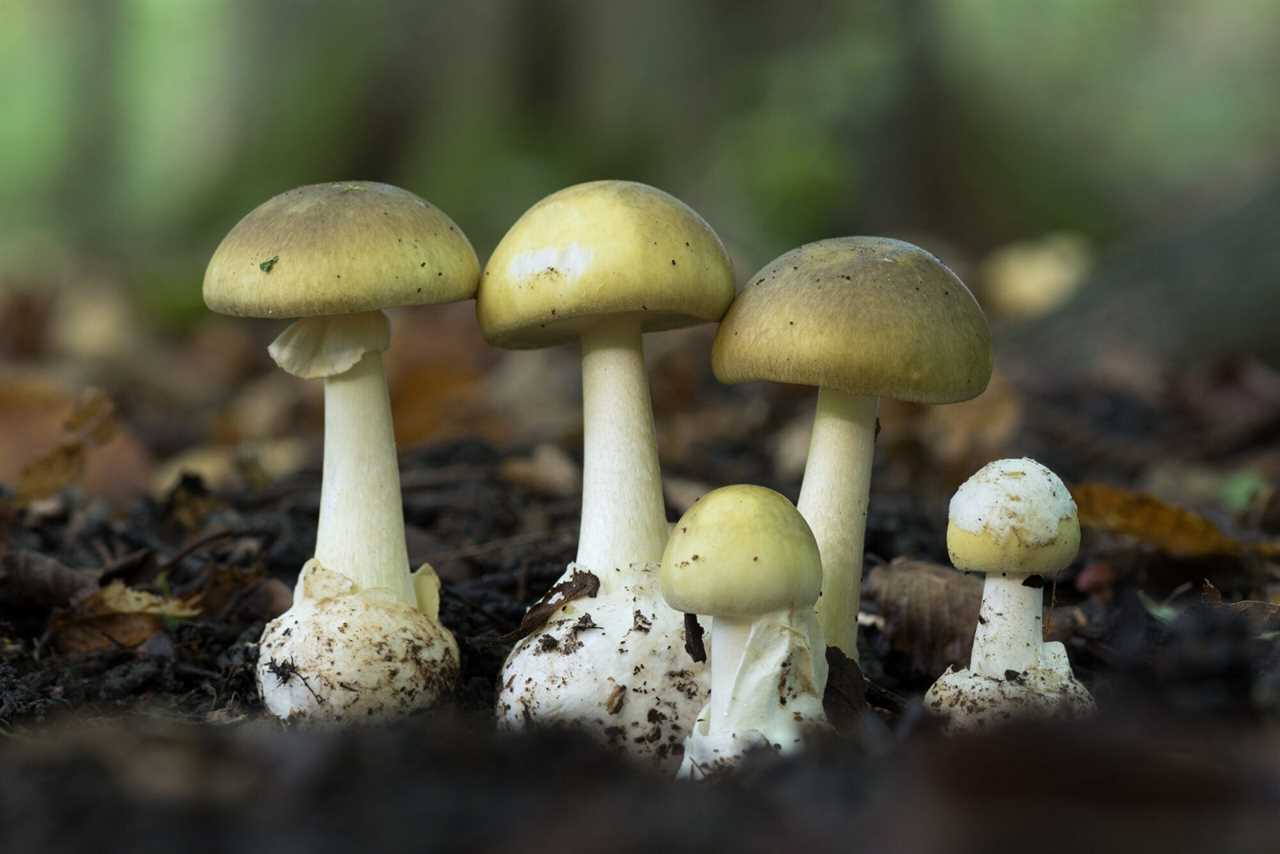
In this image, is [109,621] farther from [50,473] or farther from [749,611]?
[749,611]

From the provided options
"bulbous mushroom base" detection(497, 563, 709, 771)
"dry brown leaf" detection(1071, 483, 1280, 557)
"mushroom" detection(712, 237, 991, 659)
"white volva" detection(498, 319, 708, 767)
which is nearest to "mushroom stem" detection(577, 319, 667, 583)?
"white volva" detection(498, 319, 708, 767)

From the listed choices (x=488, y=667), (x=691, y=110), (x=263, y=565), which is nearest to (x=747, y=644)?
(x=488, y=667)

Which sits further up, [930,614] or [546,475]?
[546,475]

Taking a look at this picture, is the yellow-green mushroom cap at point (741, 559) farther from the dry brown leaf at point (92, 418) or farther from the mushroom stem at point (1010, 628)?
the dry brown leaf at point (92, 418)

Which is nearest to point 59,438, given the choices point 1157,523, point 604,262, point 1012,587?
point 604,262

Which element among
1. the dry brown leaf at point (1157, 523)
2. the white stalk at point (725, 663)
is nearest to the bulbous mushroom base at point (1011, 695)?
the white stalk at point (725, 663)

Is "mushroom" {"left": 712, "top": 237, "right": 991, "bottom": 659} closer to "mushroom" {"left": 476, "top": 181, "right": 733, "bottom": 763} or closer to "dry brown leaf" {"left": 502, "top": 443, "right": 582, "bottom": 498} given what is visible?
"mushroom" {"left": 476, "top": 181, "right": 733, "bottom": 763}
